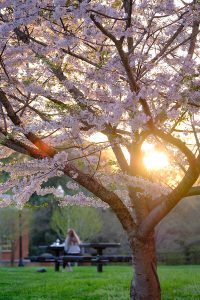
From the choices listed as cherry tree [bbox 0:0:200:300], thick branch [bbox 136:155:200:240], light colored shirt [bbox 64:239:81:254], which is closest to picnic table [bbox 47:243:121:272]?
light colored shirt [bbox 64:239:81:254]

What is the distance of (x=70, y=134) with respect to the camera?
615cm

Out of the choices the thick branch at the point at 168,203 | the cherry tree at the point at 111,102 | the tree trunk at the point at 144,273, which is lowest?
the tree trunk at the point at 144,273

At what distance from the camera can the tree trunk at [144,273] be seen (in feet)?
20.2

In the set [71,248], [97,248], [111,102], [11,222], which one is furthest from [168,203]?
[11,222]

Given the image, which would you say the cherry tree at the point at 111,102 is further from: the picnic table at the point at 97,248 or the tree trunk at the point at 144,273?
the picnic table at the point at 97,248

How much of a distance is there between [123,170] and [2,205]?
1.87 metres

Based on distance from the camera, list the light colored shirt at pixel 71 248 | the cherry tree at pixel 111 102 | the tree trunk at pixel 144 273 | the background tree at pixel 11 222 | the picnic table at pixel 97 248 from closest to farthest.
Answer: the cherry tree at pixel 111 102
the tree trunk at pixel 144 273
the picnic table at pixel 97 248
the light colored shirt at pixel 71 248
the background tree at pixel 11 222

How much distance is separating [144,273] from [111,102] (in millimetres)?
2185

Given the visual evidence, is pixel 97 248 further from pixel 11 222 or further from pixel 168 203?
pixel 11 222

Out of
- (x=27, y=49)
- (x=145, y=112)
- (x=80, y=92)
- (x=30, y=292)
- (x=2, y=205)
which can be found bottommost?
(x=30, y=292)

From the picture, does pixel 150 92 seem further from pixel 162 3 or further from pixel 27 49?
pixel 27 49

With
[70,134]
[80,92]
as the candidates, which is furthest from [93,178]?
[80,92]

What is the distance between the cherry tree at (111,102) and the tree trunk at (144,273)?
13 mm

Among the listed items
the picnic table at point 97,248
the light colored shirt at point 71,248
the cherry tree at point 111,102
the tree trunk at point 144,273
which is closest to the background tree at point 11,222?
the picnic table at point 97,248
